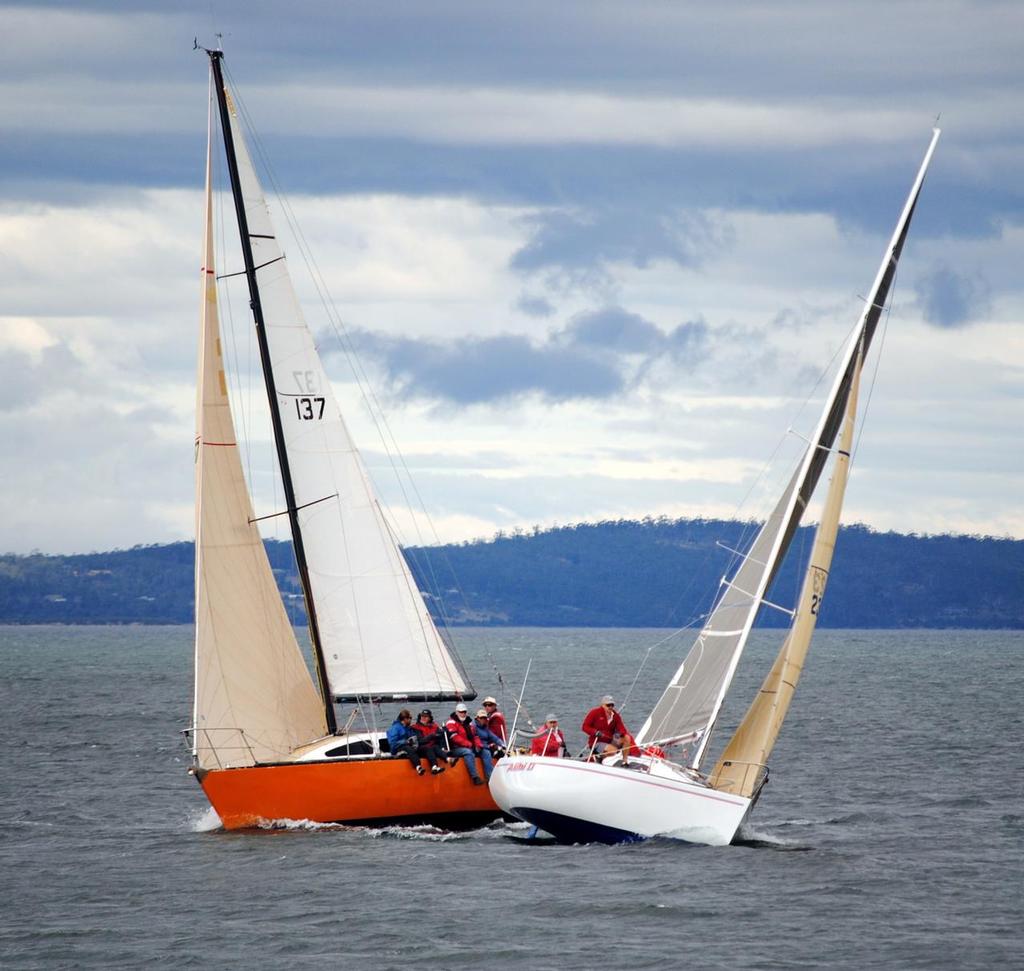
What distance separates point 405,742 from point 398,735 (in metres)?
0.16

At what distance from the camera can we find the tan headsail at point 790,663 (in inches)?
1009

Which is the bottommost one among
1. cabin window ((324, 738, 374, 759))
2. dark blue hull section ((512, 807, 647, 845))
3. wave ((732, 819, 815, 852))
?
wave ((732, 819, 815, 852))

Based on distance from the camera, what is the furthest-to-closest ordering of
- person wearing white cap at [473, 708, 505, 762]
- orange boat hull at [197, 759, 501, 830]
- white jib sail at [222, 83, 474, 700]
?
1. white jib sail at [222, 83, 474, 700]
2. person wearing white cap at [473, 708, 505, 762]
3. orange boat hull at [197, 759, 501, 830]

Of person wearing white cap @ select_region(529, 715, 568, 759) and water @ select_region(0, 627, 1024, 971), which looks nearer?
water @ select_region(0, 627, 1024, 971)

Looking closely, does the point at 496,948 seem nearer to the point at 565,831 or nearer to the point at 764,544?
the point at 565,831

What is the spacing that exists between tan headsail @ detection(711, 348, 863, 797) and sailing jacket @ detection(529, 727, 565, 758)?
7.36ft

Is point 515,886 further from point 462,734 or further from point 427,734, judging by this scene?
point 462,734

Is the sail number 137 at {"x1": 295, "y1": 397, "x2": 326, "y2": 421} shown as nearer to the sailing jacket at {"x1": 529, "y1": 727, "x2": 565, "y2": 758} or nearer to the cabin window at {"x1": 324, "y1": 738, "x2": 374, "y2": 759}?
the cabin window at {"x1": 324, "y1": 738, "x2": 374, "y2": 759}

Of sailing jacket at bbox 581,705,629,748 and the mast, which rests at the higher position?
the mast

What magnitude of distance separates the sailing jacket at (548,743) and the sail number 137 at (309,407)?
5.96 m

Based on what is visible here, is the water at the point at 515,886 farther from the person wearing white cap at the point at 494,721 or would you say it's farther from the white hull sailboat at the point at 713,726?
the person wearing white cap at the point at 494,721

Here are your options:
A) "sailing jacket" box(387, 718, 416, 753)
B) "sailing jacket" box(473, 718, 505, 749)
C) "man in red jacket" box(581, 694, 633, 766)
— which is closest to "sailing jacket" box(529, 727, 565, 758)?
"man in red jacket" box(581, 694, 633, 766)

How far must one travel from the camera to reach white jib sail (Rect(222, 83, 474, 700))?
2809 cm

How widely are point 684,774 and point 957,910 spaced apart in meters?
4.25
